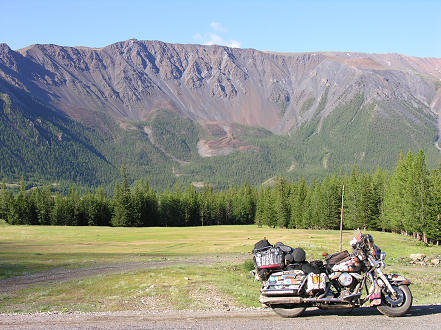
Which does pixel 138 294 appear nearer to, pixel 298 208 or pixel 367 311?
pixel 367 311

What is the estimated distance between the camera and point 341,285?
1249cm

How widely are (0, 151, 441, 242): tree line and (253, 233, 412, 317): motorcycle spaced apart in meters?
57.7

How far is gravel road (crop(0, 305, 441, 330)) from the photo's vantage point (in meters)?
10.9

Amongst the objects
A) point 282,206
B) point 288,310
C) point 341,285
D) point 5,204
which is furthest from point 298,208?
point 288,310

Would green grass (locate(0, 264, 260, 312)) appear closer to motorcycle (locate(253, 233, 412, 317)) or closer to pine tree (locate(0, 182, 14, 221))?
motorcycle (locate(253, 233, 412, 317))

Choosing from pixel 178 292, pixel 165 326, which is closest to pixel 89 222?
pixel 178 292

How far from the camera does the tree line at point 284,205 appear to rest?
69500 mm

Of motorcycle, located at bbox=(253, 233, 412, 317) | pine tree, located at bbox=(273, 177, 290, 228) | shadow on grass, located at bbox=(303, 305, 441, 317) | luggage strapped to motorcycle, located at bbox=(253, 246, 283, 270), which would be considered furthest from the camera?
pine tree, located at bbox=(273, 177, 290, 228)

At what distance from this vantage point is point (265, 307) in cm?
1381

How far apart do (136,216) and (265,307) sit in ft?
402

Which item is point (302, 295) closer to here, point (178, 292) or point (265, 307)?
point (265, 307)

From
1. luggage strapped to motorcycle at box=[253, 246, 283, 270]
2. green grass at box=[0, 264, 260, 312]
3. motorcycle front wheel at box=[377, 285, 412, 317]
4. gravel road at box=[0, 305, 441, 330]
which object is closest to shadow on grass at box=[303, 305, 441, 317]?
gravel road at box=[0, 305, 441, 330]

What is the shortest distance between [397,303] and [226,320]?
16.8 feet

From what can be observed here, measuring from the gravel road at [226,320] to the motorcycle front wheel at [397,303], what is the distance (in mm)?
207
